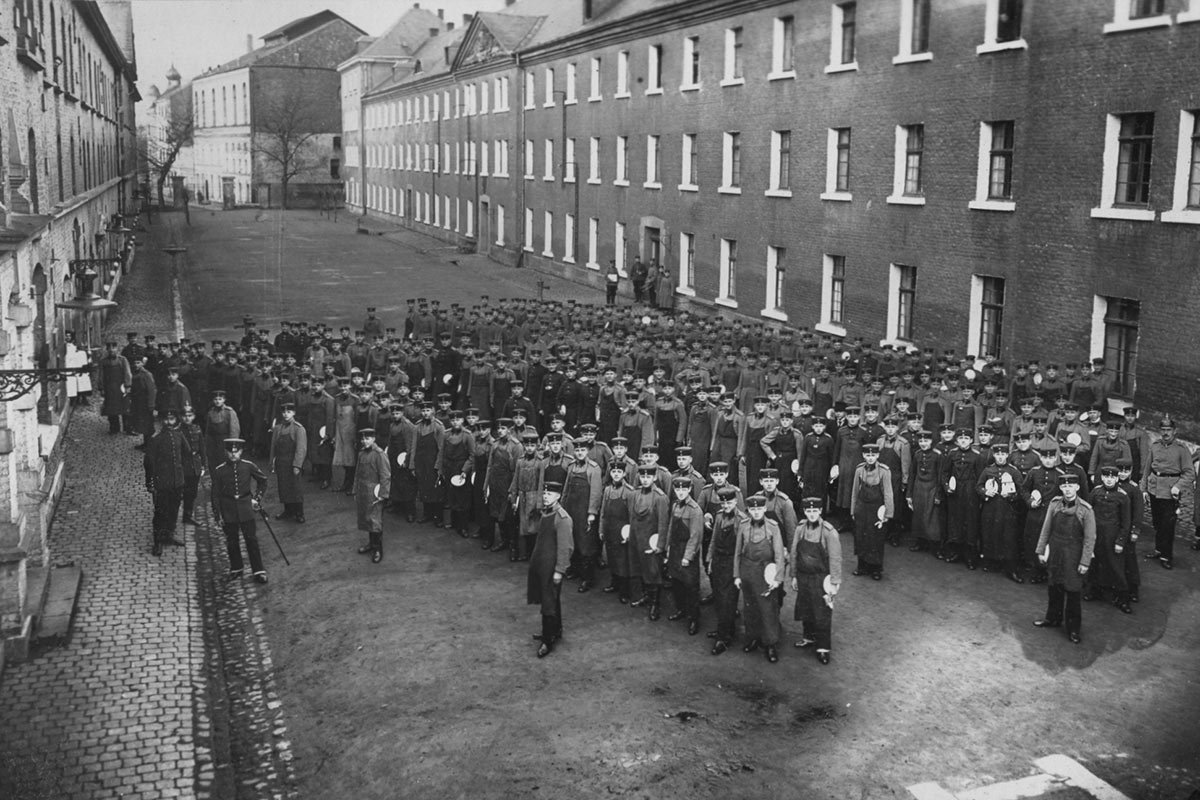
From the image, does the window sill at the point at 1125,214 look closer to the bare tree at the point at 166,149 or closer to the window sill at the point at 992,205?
the window sill at the point at 992,205

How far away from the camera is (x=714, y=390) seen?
17859 millimetres

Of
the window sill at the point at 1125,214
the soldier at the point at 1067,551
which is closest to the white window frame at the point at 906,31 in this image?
the window sill at the point at 1125,214

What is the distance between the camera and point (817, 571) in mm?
10672

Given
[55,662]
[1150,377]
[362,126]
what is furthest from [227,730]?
[362,126]

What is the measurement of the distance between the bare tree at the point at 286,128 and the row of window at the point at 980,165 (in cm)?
5229

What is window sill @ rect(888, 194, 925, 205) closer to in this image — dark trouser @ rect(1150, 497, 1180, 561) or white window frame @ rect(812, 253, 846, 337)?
white window frame @ rect(812, 253, 846, 337)

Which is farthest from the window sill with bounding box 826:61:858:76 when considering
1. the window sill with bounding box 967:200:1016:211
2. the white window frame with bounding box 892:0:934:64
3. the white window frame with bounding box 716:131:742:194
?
the window sill with bounding box 967:200:1016:211

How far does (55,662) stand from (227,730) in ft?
7.36

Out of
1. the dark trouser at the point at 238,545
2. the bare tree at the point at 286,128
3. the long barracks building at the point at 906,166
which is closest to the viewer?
the dark trouser at the point at 238,545

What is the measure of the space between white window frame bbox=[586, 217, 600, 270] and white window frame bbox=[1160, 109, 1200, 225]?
25227mm

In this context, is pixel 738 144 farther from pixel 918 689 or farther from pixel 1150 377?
pixel 918 689

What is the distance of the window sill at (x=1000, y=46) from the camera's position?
71.2 feet

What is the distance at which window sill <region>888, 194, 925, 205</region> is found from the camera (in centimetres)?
2478

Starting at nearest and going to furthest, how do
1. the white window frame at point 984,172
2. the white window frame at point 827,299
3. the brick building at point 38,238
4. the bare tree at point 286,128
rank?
the brick building at point 38,238 < the white window frame at point 984,172 < the white window frame at point 827,299 < the bare tree at point 286,128
